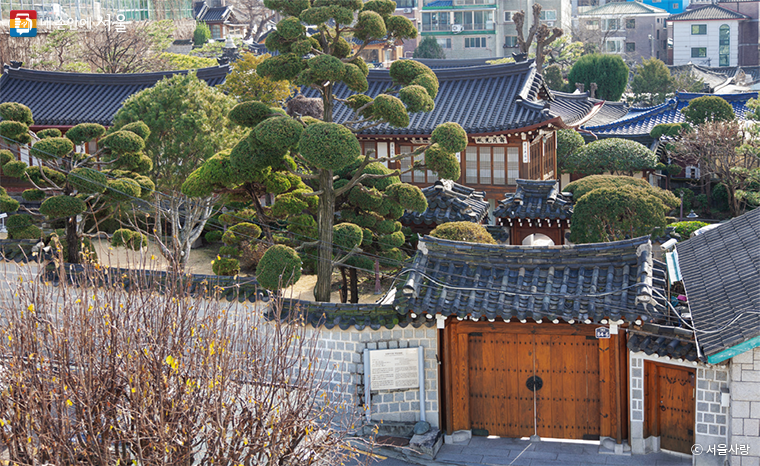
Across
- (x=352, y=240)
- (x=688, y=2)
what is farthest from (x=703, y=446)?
(x=688, y=2)

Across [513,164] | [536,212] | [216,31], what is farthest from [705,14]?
[536,212]

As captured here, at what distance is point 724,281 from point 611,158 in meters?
19.2

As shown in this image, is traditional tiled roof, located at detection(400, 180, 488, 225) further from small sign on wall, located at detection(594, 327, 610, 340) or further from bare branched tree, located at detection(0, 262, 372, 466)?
bare branched tree, located at detection(0, 262, 372, 466)

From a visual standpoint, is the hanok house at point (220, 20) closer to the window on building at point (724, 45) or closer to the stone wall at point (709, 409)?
the window on building at point (724, 45)

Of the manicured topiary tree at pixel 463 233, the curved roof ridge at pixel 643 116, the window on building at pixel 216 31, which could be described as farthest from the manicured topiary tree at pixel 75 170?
the window on building at pixel 216 31

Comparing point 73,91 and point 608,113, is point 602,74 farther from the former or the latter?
point 73,91

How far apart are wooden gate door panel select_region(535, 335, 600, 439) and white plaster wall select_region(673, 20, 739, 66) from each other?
254 feet

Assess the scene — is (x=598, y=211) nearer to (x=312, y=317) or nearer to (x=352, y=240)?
(x=352, y=240)

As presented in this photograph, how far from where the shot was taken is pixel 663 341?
501 inches

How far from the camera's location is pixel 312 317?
1442cm

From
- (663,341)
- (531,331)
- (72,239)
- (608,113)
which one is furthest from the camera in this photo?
(608,113)

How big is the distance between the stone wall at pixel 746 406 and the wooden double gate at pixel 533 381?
6.43ft

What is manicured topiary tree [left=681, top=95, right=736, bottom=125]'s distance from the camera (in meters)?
35.3
